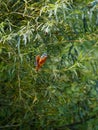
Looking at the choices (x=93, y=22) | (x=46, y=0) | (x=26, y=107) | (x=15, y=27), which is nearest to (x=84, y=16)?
(x=93, y=22)

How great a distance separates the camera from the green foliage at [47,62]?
2.18 meters

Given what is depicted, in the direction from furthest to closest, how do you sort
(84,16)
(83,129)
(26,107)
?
(83,129), (26,107), (84,16)

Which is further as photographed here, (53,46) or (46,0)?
(53,46)

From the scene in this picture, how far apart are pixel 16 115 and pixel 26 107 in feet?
0.71

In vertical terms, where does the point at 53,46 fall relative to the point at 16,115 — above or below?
above

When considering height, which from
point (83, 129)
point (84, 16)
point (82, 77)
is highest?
point (84, 16)

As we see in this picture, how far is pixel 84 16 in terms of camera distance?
2.17 meters

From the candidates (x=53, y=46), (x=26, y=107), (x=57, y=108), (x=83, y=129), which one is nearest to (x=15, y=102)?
(x=26, y=107)

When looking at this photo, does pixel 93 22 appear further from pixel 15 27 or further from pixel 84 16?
pixel 15 27

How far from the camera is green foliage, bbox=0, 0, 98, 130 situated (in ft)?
7.15

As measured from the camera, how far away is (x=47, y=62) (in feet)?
8.17

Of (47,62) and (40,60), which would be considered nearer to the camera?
(40,60)

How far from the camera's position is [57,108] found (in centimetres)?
262

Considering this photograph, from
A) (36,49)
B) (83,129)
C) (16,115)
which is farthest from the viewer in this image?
(83,129)
